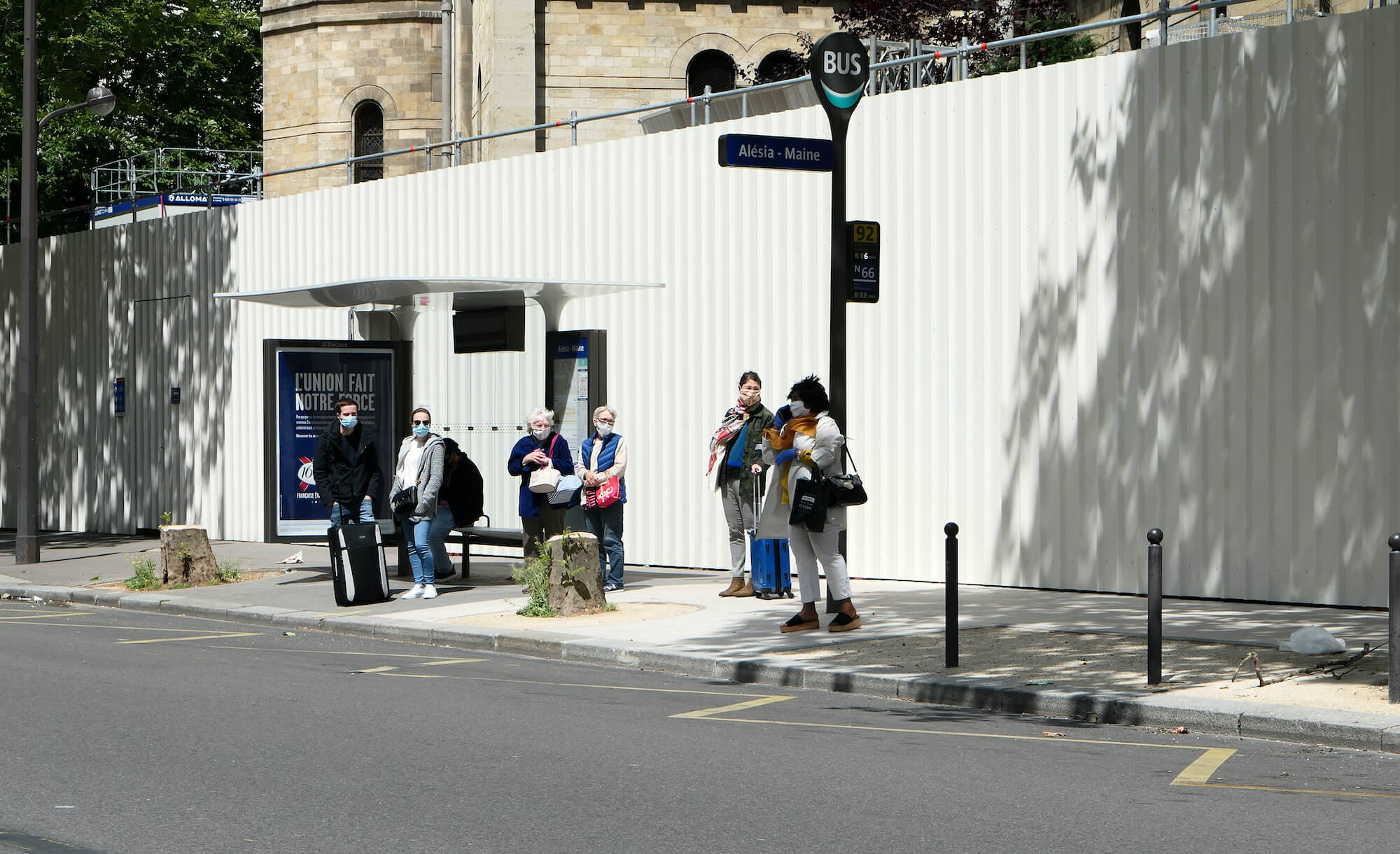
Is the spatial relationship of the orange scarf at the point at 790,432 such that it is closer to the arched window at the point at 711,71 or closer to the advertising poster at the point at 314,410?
the advertising poster at the point at 314,410

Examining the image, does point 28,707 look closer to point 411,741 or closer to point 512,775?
point 411,741

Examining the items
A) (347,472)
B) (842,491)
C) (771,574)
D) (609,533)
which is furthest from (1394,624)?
(347,472)

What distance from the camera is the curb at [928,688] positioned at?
8148 mm

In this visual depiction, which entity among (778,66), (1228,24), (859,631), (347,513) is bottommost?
(859,631)

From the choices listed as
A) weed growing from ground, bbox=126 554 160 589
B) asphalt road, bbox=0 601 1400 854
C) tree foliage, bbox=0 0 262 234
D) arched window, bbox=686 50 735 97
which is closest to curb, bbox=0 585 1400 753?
asphalt road, bbox=0 601 1400 854

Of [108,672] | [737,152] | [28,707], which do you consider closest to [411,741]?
[28,707]

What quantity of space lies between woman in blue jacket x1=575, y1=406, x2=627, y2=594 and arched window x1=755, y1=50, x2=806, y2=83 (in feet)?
65.6

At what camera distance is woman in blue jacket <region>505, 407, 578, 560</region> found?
15.0 m

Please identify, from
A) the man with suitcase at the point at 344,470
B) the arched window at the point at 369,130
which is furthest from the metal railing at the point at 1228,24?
the arched window at the point at 369,130

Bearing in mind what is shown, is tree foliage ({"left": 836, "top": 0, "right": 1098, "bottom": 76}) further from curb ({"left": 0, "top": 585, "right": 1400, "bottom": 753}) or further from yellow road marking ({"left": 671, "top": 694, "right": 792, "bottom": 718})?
yellow road marking ({"left": 671, "top": 694, "right": 792, "bottom": 718})

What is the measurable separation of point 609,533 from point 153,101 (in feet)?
125

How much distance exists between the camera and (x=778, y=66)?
34656mm

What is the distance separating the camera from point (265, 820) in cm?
625

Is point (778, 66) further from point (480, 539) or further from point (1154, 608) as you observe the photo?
point (1154, 608)
